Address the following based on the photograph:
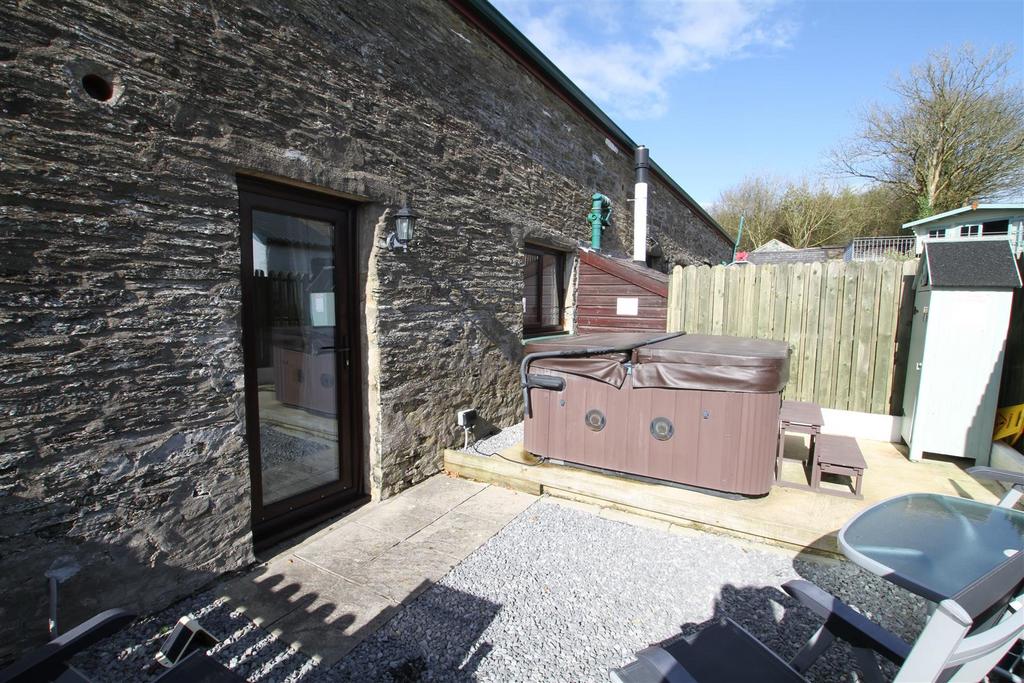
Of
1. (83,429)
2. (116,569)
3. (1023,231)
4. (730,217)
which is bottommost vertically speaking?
(116,569)

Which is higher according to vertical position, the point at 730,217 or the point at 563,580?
the point at 730,217

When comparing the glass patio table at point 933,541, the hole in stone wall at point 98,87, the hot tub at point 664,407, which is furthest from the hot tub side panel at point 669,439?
the hole in stone wall at point 98,87

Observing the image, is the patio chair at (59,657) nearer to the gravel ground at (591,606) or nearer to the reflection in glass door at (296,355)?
the gravel ground at (591,606)

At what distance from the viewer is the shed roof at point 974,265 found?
4160 mm

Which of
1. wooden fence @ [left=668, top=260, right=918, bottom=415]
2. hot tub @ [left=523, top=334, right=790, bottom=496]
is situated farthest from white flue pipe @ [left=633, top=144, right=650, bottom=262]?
hot tub @ [left=523, top=334, right=790, bottom=496]

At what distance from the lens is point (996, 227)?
1647 centimetres

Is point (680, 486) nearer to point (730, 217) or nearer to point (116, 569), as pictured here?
point (116, 569)

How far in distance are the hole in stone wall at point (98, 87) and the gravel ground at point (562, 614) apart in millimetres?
2739

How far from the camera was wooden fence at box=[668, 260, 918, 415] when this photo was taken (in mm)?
5312

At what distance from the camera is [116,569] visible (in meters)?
2.55

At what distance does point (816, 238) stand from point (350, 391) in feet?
90.9

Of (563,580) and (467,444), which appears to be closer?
(563,580)

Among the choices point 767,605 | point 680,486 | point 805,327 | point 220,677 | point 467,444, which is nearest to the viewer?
point 220,677

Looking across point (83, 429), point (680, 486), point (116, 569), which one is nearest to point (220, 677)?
point (116, 569)
